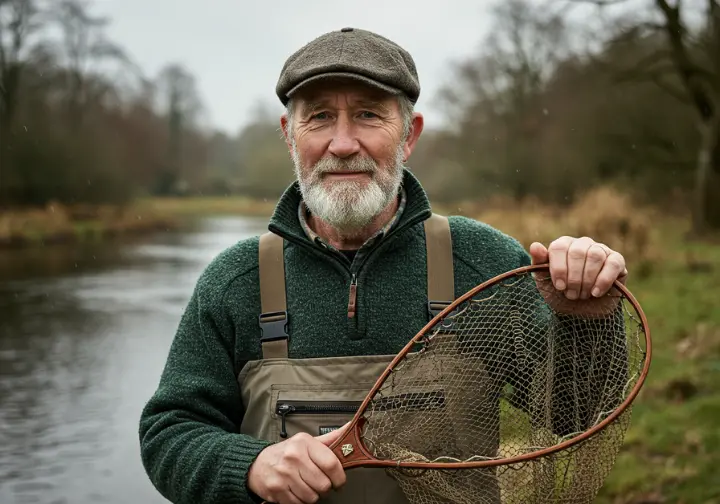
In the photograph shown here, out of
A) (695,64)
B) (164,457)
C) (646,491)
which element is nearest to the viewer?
(164,457)

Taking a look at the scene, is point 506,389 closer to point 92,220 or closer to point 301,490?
point 301,490

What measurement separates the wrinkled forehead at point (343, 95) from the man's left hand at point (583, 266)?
29.5 inches

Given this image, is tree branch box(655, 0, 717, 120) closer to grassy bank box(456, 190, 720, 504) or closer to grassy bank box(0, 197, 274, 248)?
grassy bank box(456, 190, 720, 504)

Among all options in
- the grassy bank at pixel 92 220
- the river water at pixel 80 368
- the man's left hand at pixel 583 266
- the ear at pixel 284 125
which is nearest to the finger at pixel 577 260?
the man's left hand at pixel 583 266

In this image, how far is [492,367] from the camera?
2803 mm

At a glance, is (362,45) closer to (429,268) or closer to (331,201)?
(331,201)

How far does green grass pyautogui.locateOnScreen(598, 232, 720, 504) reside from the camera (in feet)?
18.2

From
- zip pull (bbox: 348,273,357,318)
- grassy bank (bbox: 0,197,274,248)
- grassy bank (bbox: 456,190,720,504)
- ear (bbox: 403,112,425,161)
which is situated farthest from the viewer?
grassy bank (bbox: 0,197,274,248)

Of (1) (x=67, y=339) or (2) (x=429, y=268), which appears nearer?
(2) (x=429, y=268)

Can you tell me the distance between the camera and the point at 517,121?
25375 millimetres

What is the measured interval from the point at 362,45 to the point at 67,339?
1265cm

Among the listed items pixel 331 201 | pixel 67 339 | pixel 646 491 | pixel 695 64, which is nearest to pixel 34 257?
pixel 67 339

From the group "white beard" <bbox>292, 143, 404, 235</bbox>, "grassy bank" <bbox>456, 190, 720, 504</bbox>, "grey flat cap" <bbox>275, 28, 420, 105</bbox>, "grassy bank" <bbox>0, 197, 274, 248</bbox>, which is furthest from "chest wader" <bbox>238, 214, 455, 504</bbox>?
"grassy bank" <bbox>0, 197, 274, 248</bbox>

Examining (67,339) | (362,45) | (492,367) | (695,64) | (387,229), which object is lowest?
(67,339)
